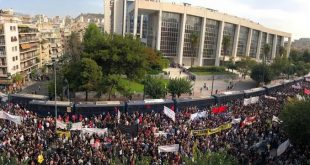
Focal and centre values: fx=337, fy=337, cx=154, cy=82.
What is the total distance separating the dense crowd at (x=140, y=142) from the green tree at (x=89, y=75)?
12.5 meters

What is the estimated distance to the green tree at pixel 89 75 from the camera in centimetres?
→ 4178

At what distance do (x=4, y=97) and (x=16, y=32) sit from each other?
34.4m

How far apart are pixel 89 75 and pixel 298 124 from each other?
87.0 ft

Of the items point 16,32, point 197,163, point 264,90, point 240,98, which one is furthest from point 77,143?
point 16,32

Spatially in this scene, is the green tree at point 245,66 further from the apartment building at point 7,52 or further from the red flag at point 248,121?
the red flag at point 248,121

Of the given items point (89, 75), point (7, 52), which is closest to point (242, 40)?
point (7, 52)

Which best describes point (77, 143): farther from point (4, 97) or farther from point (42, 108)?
point (4, 97)

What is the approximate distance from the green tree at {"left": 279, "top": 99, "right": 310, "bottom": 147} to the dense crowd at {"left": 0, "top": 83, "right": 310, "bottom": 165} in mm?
868

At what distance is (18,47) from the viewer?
67750mm

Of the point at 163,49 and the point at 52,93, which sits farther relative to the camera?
the point at 163,49

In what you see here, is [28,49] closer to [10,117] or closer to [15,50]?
[15,50]

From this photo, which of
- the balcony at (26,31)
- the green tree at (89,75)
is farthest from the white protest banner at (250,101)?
the balcony at (26,31)

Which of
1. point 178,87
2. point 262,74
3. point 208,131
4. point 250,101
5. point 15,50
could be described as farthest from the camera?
point 262,74

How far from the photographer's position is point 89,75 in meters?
41.9
